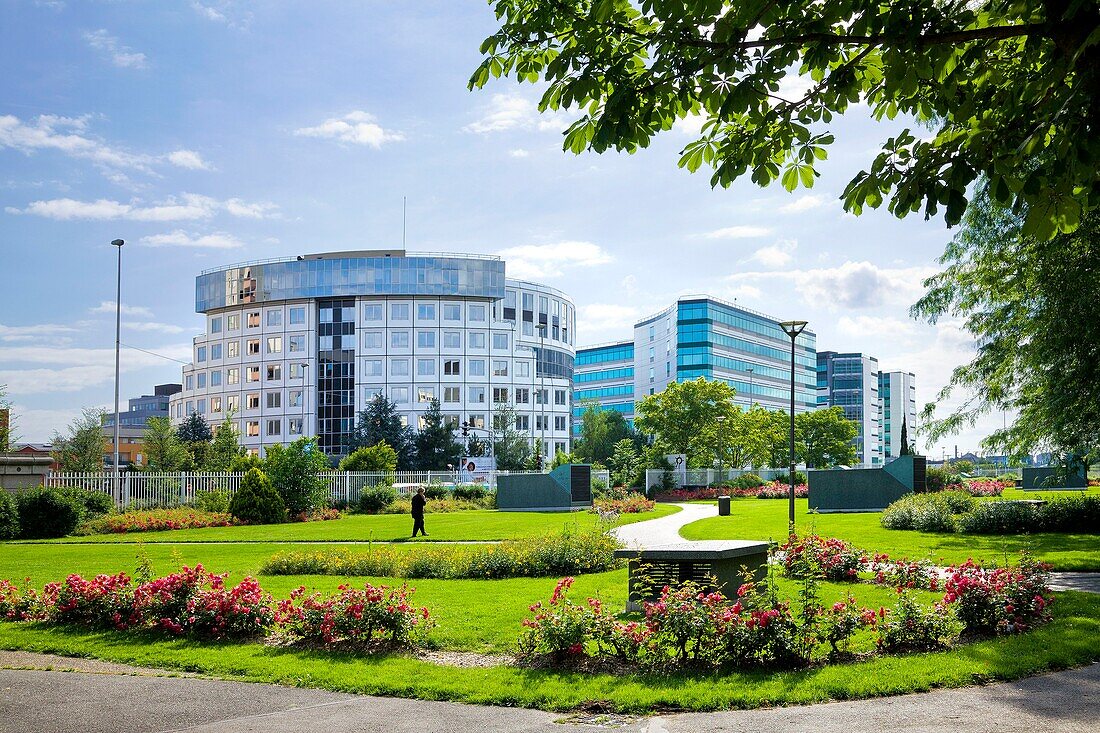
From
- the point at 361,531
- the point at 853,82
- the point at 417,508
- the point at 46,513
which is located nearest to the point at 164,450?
the point at 46,513

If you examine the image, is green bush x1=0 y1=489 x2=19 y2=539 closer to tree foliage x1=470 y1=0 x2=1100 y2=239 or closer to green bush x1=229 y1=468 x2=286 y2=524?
green bush x1=229 y1=468 x2=286 y2=524

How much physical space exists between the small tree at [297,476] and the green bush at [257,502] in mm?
1355

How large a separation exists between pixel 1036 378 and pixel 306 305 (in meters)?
89.9

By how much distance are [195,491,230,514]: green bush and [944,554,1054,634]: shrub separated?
111 feet

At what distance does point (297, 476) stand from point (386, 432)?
48.5 metres

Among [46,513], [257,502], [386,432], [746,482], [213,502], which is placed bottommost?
[746,482]

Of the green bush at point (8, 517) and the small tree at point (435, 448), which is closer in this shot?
the green bush at point (8, 517)

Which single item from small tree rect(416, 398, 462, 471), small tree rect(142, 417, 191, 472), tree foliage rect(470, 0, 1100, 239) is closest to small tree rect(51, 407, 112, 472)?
small tree rect(142, 417, 191, 472)

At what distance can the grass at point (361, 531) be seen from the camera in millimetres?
27984

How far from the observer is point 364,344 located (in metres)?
102

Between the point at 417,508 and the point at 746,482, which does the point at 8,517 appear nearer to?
the point at 417,508

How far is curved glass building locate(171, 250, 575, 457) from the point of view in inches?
4028

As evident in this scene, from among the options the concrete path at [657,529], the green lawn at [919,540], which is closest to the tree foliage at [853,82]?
the green lawn at [919,540]

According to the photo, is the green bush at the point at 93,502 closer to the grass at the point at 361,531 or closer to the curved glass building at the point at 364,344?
the grass at the point at 361,531
